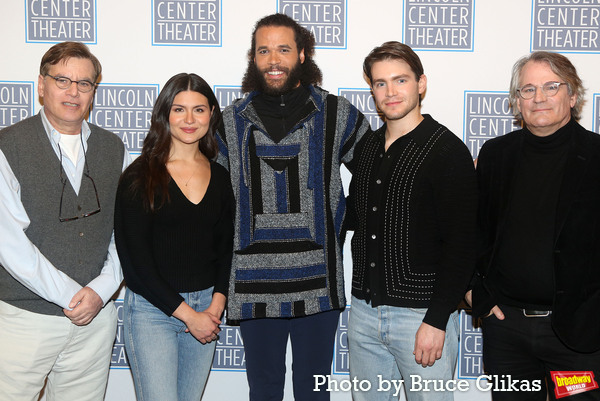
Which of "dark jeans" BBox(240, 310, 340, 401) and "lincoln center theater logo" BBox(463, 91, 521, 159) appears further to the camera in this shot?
"lincoln center theater logo" BBox(463, 91, 521, 159)

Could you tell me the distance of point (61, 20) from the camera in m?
3.04

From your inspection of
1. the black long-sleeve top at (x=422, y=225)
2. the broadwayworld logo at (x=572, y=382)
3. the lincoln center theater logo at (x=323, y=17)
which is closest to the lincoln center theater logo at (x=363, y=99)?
the lincoln center theater logo at (x=323, y=17)

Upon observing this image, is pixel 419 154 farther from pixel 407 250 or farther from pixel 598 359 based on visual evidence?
pixel 598 359

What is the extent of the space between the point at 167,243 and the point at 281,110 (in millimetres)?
774

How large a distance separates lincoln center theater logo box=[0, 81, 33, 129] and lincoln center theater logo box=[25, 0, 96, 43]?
0.27 meters

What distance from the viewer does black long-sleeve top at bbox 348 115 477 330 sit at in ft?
6.64

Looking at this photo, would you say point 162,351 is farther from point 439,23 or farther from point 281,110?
point 439,23

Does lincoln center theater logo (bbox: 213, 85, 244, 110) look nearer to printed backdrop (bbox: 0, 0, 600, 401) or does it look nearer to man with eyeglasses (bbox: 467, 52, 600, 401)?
printed backdrop (bbox: 0, 0, 600, 401)

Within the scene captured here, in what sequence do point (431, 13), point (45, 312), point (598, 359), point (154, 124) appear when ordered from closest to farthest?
point (598, 359) < point (45, 312) < point (154, 124) < point (431, 13)

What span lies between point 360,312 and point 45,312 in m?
1.28

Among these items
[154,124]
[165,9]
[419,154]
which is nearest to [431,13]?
[419,154]

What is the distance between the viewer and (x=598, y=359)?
202 centimetres

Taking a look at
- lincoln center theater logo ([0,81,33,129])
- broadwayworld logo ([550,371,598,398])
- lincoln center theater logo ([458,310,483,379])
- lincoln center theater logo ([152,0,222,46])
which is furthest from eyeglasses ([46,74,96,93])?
lincoln center theater logo ([458,310,483,379])

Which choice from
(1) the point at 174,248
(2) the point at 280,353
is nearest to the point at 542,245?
(2) the point at 280,353
